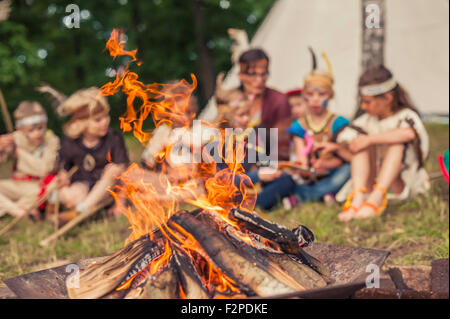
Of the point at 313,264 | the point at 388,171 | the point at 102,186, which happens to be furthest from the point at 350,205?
the point at 102,186

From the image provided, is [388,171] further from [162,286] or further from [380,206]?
[162,286]

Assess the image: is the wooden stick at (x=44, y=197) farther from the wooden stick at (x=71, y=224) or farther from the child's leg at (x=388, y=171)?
the child's leg at (x=388, y=171)

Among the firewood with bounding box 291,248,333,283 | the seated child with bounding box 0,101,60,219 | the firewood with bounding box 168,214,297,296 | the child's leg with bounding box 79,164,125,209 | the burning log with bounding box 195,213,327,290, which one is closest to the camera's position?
the firewood with bounding box 168,214,297,296

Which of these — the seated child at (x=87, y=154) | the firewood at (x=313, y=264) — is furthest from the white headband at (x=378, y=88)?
the seated child at (x=87, y=154)

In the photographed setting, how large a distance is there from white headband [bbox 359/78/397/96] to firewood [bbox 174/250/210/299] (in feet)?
7.93

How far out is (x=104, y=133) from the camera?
4246mm

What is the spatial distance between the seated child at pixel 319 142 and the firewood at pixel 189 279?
2320 millimetres

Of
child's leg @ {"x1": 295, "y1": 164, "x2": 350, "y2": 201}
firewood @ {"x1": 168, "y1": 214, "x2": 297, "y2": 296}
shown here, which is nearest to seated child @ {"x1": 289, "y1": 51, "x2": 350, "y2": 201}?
child's leg @ {"x1": 295, "y1": 164, "x2": 350, "y2": 201}

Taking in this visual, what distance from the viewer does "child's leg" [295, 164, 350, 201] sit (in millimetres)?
4184

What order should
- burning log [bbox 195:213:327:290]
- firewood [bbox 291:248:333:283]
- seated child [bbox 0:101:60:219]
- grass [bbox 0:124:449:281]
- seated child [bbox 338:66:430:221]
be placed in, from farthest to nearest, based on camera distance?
1. seated child [bbox 0:101:60:219]
2. seated child [bbox 338:66:430:221]
3. grass [bbox 0:124:449:281]
4. firewood [bbox 291:248:333:283]
5. burning log [bbox 195:213:327:290]

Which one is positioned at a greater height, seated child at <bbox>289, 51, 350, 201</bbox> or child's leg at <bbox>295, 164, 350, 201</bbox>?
seated child at <bbox>289, 51, 350, 201</bbox>

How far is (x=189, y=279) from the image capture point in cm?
187

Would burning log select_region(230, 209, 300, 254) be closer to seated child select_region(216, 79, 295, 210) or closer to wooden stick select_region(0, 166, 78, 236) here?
seated child select_region(216, 79, 295, 210)

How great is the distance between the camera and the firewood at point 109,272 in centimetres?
188
